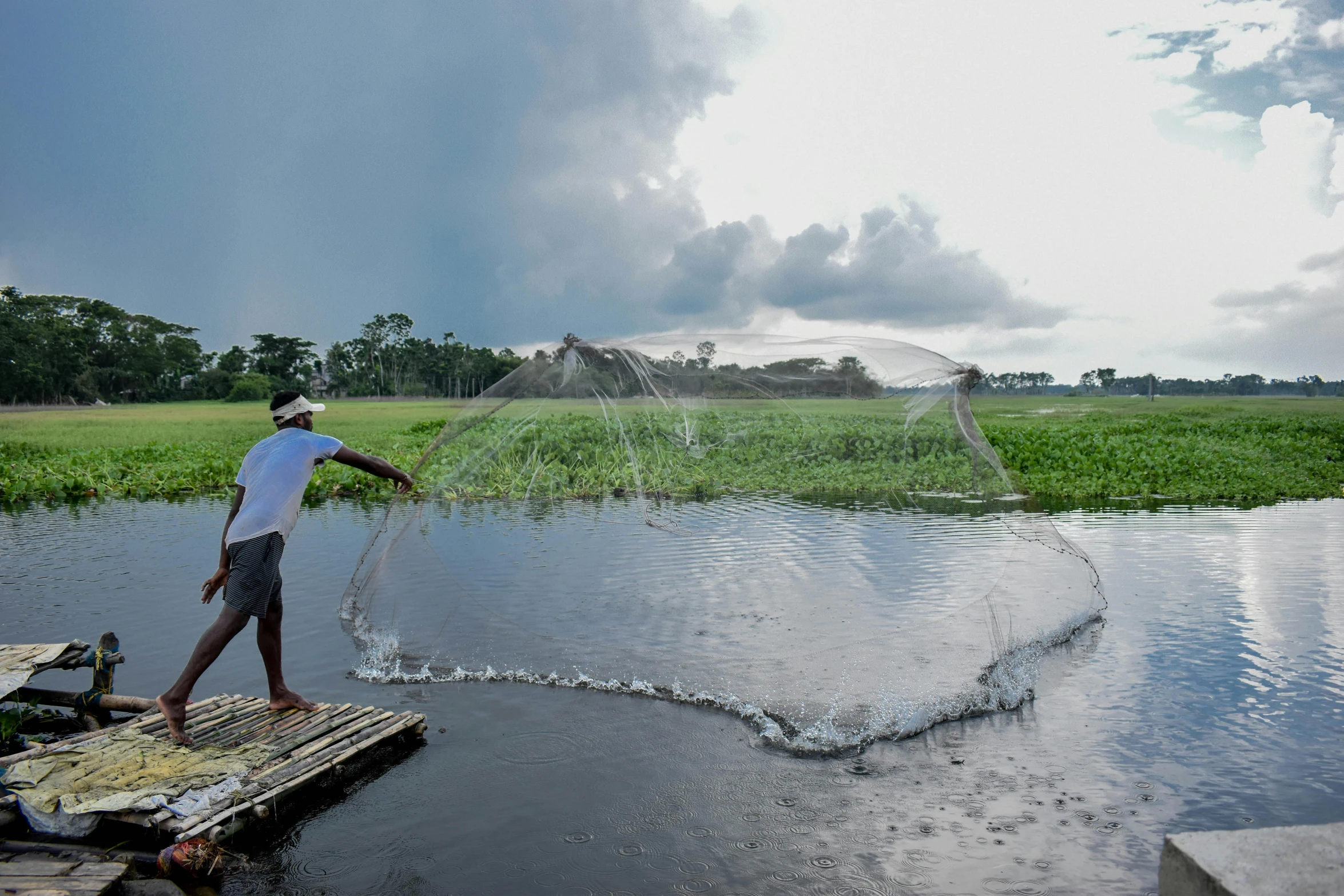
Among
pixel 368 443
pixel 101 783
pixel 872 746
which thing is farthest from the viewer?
pixel 368 443

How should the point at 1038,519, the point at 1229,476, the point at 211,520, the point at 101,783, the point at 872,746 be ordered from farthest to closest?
the point at 1229,476 < the point at 211,520 < the point at 1038,519 < the point at 872,746 < the point at 101,783

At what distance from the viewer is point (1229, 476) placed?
15.9m

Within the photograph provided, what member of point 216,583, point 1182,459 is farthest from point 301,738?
point 1182,459

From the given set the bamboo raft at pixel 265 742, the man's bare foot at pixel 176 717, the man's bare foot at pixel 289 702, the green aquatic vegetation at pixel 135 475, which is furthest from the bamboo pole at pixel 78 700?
the green aquatic vegetation at pixel 135 475

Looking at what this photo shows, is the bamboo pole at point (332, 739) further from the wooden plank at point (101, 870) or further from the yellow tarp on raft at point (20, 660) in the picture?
the yellow tarp on raft at point (20, 660)

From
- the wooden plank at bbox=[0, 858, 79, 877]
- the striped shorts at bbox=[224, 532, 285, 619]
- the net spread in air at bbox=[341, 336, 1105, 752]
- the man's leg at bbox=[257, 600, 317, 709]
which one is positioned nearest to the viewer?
the wooden plank at bbox=[0, 858, 79, 877]

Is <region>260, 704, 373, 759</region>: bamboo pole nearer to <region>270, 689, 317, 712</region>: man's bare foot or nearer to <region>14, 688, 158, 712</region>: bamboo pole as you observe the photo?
<region>270, 689, 317, 712</region>: man's bare foot

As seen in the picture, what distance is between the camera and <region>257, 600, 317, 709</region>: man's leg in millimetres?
4578

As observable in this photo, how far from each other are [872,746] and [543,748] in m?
1.80

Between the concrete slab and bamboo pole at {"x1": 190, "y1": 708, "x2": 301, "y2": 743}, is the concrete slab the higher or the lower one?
the higher one

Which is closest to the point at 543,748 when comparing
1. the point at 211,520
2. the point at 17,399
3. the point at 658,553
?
the point at 658,553

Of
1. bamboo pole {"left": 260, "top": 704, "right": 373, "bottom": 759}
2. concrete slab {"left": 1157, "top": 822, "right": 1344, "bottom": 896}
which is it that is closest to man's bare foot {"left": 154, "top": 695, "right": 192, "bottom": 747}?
bamboo pole {"left": 260, "top": 704, "right": 373, "bottom": 759}

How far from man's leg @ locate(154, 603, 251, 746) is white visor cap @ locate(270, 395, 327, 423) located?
1.03 metres

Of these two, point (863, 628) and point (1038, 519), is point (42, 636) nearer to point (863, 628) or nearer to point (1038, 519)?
point (863, 628)
